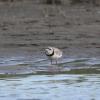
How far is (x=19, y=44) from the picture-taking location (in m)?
20.2

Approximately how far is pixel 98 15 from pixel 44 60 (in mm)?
7356

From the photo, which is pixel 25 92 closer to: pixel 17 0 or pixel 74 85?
pixel 74 85

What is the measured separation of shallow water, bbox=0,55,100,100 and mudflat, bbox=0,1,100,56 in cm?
127

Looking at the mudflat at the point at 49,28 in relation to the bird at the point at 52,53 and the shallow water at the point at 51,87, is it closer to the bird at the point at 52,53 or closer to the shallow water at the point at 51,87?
the bird at the point at 52,53

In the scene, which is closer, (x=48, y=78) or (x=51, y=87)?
(x=51, y=87)

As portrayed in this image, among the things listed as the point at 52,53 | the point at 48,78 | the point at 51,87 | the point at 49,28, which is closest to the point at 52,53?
the point at 52,53

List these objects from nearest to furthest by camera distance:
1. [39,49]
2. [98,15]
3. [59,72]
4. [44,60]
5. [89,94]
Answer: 1. [89,94]
2. [59,72]
3. [44,60]
4. [39,49]
5. [98,15]

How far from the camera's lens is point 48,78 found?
1521 centimetres

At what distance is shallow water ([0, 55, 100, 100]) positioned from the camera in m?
13.3

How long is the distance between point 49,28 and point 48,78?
744 centimetres

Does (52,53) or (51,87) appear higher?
(51,87)

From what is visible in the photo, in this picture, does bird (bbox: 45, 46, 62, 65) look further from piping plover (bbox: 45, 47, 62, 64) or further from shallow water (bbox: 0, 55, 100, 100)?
shallow water (bbox: 0, 55, 100, 100)

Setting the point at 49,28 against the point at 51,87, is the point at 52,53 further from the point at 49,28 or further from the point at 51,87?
the point at 49,28

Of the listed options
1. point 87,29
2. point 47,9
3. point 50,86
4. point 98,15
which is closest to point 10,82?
point 50,86
